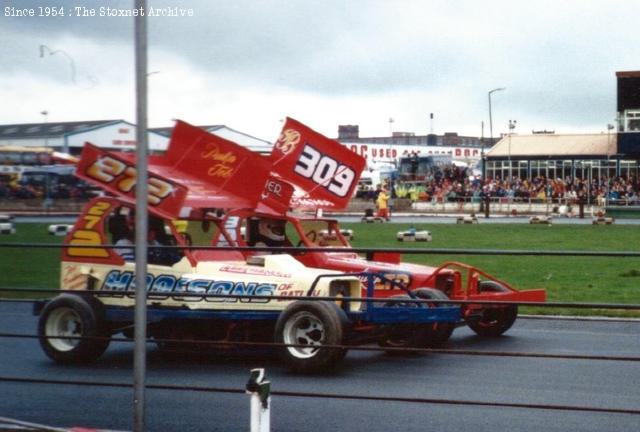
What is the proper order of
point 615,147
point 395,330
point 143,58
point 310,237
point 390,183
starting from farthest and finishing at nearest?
1. point 615,147
2. point 390,183
3. point 310,237
4. point 395,330
5. point 143,58

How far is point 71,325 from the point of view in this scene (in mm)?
10055

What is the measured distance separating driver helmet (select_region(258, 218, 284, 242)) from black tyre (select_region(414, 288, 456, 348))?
6.77 feet

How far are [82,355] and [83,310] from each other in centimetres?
48

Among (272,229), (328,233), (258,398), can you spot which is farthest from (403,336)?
(258,398)

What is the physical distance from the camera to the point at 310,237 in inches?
Answer: 505

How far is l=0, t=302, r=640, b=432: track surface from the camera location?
729 cm

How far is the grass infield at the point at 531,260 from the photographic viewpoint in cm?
1675

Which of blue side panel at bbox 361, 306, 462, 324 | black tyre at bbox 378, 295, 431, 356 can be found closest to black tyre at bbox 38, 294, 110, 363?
blue side panel at bbox 361, 306, 462, 324

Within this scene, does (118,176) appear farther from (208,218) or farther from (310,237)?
(310,237)

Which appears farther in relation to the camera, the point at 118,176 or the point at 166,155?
the point at 166,155

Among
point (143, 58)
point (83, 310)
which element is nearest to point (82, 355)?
point (83, 310)

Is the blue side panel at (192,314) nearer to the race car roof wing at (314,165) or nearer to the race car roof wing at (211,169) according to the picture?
the race car roof wing at (211,169)

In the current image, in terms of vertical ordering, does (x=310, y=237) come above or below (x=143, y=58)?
below

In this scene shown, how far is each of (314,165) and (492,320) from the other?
3178mm
